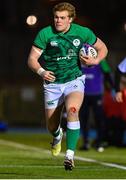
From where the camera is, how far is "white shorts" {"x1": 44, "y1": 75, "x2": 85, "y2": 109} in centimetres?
1216

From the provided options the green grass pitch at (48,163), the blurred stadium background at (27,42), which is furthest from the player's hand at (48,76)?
the blurred stadium background at (27,42)

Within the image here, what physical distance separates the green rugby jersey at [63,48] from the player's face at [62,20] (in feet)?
0.31

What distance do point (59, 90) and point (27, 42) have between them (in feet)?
57.5

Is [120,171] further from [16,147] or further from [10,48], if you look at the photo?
[10,48]

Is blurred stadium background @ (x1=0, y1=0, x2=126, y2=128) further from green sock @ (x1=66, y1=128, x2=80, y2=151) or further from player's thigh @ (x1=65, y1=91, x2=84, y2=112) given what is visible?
green sock @ (x1=66, y1=128, x2=80, y2=151)

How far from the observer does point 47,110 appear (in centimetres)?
1252

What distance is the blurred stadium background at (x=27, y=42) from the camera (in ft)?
88.2

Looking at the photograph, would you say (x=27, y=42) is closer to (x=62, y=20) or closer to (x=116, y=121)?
(x=116, y=121)

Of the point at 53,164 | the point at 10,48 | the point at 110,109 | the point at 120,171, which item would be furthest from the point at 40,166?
the point at 10,48

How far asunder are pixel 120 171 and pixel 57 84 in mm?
1393

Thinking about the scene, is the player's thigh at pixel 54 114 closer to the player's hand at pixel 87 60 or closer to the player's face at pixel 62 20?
the player's hand at pixel 87 60

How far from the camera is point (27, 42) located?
97.4 feet

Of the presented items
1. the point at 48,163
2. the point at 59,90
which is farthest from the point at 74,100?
the point at 48,163

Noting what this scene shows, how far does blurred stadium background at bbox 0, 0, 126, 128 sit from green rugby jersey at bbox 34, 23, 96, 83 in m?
13.7
